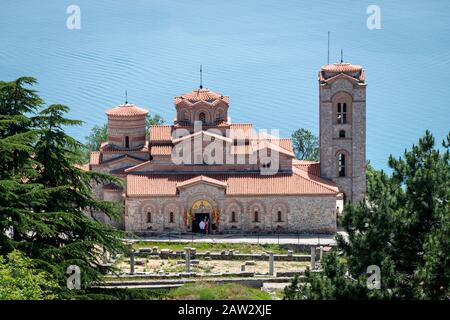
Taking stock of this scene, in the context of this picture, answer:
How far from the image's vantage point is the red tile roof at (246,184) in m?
42.7

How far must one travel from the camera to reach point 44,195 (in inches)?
1022

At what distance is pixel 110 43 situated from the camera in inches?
5143

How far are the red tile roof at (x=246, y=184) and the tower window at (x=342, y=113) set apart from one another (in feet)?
9.40

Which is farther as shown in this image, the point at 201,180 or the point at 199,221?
the point at 199,221

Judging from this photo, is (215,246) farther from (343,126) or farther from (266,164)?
(343,126)

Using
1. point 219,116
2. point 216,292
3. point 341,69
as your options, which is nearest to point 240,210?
point 219,116

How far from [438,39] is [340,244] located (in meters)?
119

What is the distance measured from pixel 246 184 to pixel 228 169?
1.34 m

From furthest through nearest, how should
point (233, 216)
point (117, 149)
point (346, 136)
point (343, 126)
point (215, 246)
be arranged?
point (117, 149)
point (346, 136)
point (343, 126)
point (233, 216)
point (215, 246)

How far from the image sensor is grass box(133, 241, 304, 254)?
132ft

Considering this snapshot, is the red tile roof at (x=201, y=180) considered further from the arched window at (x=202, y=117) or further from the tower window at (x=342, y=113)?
the tower window at (x=342, y=113)

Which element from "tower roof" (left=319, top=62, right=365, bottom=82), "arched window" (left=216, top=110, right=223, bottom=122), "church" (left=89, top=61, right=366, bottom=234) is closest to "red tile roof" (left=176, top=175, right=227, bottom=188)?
"church" (left=89, top=61, right=366, bottom=234)

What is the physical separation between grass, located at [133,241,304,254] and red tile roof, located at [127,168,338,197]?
8.24 feet
